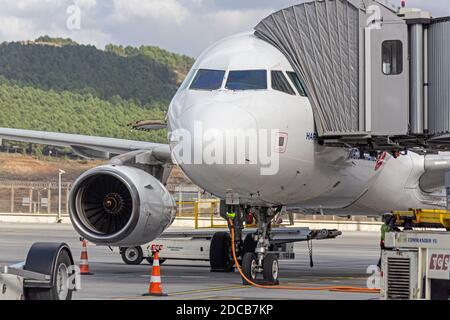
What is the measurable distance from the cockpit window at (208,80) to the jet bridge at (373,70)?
1265 mm

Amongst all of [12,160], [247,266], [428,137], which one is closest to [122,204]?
[247,266]

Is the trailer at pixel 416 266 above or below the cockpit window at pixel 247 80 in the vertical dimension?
below

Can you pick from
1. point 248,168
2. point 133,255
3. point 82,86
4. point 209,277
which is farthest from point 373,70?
point 82,86

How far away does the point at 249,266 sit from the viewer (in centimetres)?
1845

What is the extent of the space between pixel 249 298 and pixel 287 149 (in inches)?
106

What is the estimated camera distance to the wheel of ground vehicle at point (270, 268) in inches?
721

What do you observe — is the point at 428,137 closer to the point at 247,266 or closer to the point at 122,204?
the point at 247,266

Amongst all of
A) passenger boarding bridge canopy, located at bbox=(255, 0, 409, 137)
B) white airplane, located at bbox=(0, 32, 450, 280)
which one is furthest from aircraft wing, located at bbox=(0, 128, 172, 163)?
passenger boarding bridge canopy, located at bbox=(255, 0, 409, 137)

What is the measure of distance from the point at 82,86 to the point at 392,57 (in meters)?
126

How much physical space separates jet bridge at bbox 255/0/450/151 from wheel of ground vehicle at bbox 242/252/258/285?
2.19 meters

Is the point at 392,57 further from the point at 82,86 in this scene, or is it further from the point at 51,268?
the point at 82,86

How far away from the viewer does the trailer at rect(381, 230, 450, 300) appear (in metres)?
13.4

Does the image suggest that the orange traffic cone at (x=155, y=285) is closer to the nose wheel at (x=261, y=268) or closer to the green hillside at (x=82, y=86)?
the nose wheel at (x=261, y=268)

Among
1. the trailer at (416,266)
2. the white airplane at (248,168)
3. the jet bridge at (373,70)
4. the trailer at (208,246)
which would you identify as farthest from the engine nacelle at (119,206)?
the trailer at (416,266)
